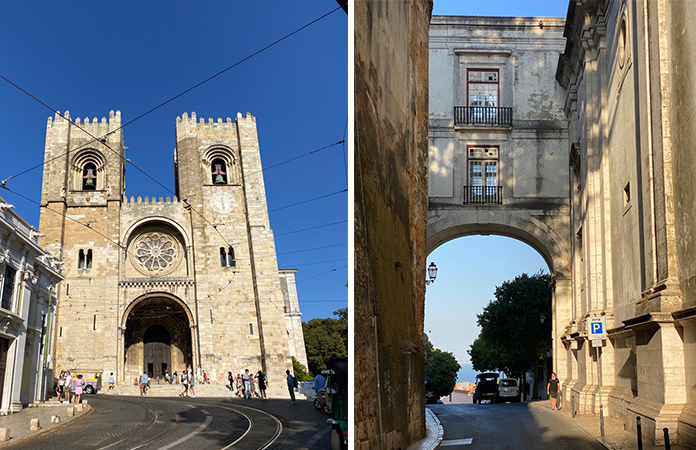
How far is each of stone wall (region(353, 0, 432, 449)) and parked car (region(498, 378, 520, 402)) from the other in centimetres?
2145

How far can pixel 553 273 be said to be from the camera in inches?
989

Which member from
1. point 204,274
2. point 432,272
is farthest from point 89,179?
point 204,274

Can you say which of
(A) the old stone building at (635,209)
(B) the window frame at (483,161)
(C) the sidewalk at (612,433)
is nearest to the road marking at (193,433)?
(C) the sidewalk at (612,433)

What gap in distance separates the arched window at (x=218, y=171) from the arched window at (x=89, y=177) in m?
30.5

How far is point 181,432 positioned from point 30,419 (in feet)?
8.59

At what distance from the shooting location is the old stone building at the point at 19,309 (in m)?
7.97

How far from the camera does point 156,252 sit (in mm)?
46594

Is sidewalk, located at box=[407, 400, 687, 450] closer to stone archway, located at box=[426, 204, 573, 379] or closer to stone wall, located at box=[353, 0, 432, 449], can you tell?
stone wall, located at box=[353, 0, 432, 449]

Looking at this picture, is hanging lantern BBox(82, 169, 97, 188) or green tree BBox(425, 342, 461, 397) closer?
hanging lantern BBox(82, 169, 97, 188)

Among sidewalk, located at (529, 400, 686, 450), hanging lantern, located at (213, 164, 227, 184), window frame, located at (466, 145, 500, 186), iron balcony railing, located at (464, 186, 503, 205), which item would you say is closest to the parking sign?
sidewalk, located at (529, 400, 686, 450)

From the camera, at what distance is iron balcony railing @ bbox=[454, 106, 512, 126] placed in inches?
1048

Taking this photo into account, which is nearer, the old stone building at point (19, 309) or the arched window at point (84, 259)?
the old stone building at point (19, 309)

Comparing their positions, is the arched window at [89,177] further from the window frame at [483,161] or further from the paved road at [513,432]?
the window frame at [483,161]

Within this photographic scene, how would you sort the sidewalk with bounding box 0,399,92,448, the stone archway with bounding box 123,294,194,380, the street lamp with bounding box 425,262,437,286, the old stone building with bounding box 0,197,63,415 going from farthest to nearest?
→ the stone archway with bounding box 123,294,194,380, the street lamp with bounding box 425,262,437,286, the old stone building with bounding box 0,197,63,415, the sidewalk with bounding box 0,399,92,448
